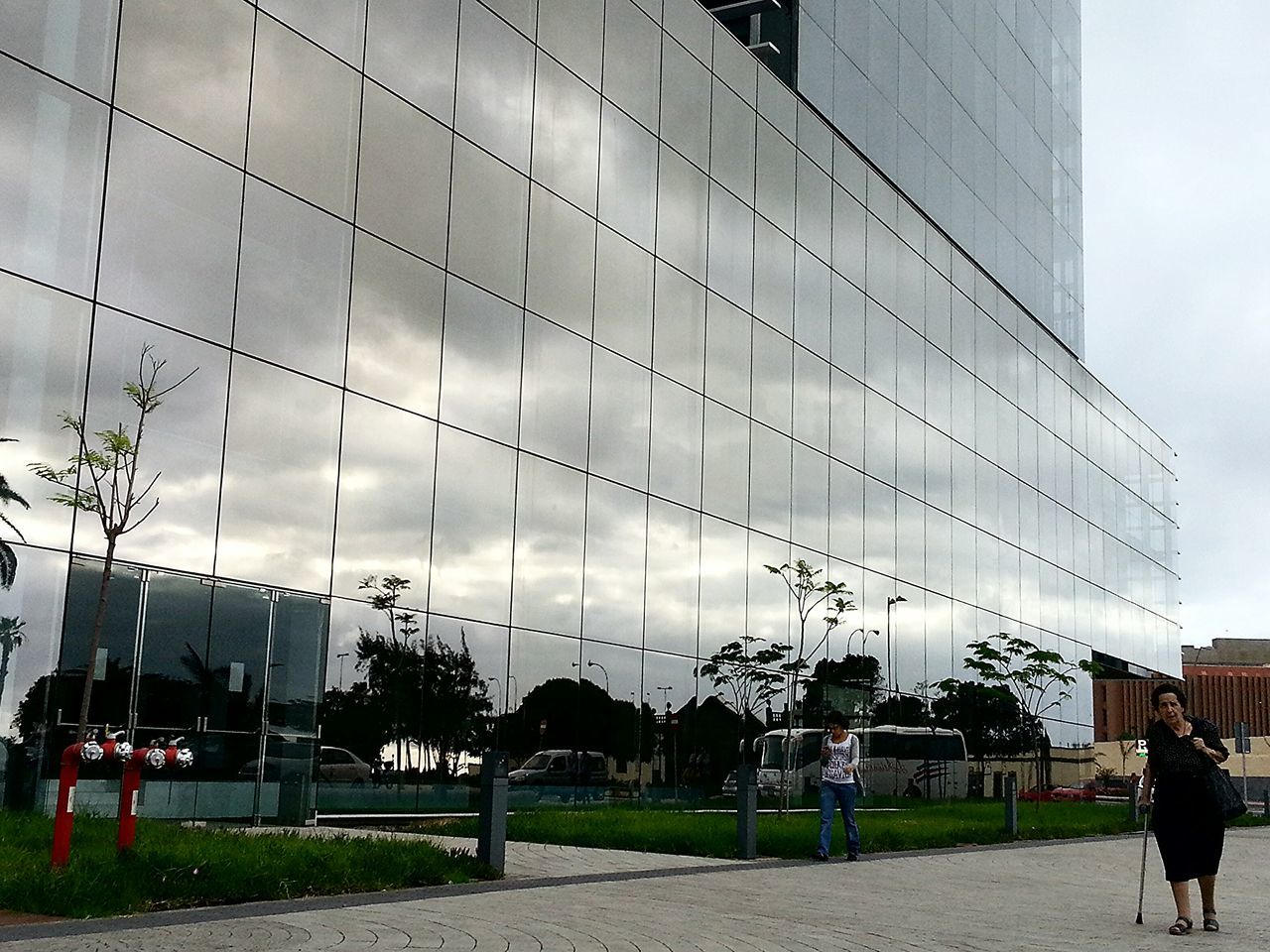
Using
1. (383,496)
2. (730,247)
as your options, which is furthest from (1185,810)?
(730,247)

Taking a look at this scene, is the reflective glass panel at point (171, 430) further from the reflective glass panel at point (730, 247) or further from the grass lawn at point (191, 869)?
the reflective glass panel at point (730, 247)

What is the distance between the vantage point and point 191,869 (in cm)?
1027

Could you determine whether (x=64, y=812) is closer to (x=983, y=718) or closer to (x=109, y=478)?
(x=109, y=478)

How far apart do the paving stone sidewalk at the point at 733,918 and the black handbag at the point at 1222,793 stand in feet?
2.85

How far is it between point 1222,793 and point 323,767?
43.3 feet

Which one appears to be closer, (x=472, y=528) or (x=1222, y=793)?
(x=1222, y=793)

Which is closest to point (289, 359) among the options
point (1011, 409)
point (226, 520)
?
point (226, 520)

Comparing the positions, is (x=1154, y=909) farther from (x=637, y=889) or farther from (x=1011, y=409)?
Result: (x=1011, y=409)

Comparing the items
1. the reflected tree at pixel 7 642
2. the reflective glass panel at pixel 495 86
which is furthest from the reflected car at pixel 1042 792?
the reflected tree at pixel 7 642

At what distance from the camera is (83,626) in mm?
17688

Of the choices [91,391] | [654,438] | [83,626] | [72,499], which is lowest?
[83,626]

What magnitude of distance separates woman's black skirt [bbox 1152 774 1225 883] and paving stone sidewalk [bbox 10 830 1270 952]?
497 millimetres

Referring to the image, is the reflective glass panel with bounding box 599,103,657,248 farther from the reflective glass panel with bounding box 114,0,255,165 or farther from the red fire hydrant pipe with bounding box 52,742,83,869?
the red fire hydrant pipe with bounding box 52,742,83,869

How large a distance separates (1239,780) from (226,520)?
3273 inches
